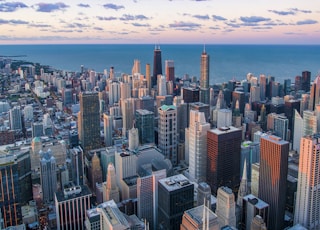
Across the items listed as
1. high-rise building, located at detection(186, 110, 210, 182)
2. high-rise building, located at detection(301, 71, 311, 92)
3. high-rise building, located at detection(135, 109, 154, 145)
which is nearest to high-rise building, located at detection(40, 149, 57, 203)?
high-rise building, located at detection(186, 110, 210, 182)

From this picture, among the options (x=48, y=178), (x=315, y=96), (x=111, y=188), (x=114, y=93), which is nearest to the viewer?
(x=111, y=188)

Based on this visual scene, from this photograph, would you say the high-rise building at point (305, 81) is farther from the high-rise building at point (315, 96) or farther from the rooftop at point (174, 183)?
the rooftop at point (174, 183)

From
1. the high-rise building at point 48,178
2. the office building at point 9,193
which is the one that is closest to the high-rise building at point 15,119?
the high-rise building at point 48,178

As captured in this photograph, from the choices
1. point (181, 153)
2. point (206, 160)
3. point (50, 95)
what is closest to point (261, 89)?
point (181, 153)

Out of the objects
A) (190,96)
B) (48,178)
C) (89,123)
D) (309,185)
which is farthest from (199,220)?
(190,96)

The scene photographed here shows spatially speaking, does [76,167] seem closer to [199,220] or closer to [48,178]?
[48,178]

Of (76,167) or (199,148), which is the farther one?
(76,167)
